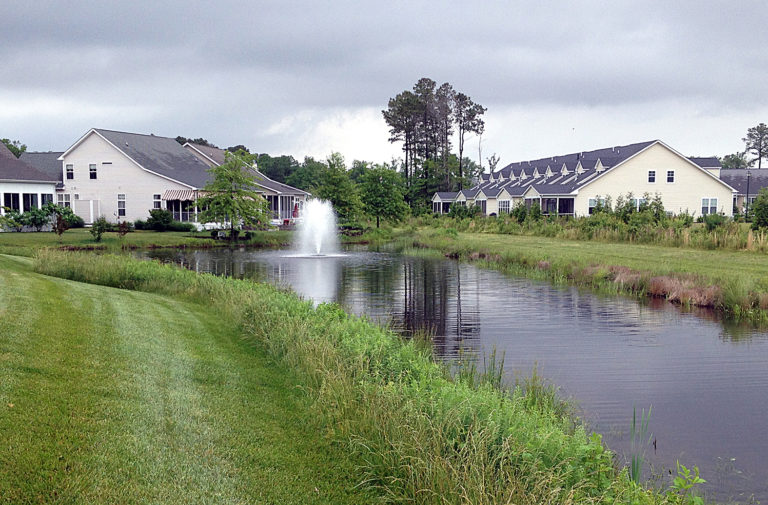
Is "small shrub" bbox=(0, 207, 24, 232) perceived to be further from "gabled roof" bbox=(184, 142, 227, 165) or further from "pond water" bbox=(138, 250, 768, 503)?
"pond water" bbox=(138, 250, 768, 503)

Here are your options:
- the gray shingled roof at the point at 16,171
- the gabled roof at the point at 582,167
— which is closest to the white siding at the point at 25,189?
the gray shingled roof at the point at 16,171

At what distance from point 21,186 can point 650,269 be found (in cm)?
3805

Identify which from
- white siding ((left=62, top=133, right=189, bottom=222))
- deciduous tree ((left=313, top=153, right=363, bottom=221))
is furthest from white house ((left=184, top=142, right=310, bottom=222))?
white siding ((left=62, top=133, right=189, bottom=222))

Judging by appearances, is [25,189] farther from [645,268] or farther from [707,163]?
[707,163]

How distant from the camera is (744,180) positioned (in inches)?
3019

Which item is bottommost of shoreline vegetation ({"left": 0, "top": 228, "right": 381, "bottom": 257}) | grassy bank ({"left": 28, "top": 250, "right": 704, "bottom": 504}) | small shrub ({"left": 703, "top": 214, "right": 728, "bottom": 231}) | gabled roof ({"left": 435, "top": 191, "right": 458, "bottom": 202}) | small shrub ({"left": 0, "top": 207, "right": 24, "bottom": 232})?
grassy bank ({"left": 28, "top": 250, "right": 704, "bottom": 504})

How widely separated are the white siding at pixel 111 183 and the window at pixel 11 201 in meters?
8.81

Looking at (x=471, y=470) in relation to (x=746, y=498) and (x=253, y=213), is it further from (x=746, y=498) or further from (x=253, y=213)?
(x=253, y=213)

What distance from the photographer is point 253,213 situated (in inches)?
1804

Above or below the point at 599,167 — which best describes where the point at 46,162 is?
above

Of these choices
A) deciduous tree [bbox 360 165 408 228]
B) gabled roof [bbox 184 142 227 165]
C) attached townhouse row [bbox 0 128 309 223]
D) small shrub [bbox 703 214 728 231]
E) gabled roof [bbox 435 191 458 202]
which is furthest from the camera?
gabled roof [bbox 435 191 458 202]

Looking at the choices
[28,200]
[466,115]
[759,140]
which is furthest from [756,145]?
[28,200]

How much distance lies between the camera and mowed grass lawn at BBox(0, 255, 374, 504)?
18.8 ft

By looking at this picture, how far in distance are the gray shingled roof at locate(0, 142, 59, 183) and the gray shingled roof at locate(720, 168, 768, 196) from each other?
6803cm
